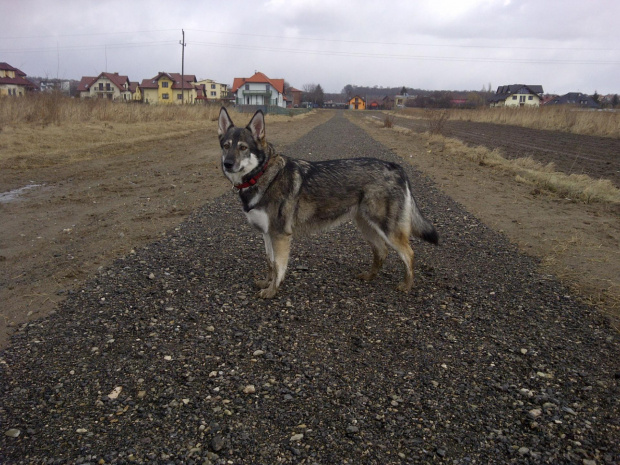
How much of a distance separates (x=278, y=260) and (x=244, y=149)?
4.27 ft

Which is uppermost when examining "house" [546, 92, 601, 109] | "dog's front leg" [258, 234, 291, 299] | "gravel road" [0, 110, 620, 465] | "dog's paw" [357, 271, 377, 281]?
"house" [546, 92, 601, 109]

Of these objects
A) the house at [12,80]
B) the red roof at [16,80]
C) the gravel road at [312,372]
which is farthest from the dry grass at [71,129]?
the red roof at [16,80]

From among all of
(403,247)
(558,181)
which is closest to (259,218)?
(403,247)

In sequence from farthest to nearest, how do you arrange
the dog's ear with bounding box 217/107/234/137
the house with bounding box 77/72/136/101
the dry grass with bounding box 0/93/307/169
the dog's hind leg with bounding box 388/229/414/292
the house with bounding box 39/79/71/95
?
1. the house with bounding box 77/72/136/101
2. the house with bounding box 39/79/71/95
3. the dry grass with bounding box 0/93/307/169
4. the dog's hind leg with bounding box 388/229/414/292
5. the dog's ear with bounding box 217/107/234/137

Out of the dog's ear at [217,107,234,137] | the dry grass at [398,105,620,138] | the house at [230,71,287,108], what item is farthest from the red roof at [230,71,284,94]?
the dog's ear at [217,107,234,137]

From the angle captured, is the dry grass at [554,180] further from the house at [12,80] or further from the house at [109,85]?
the house at [109,85]

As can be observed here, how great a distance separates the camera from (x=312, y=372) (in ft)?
11.6

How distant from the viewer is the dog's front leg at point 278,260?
484 centimetres

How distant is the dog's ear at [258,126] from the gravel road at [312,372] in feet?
5.90

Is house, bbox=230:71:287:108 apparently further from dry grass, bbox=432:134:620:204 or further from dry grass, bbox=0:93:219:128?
dry grass, bbox=432:134:620:204

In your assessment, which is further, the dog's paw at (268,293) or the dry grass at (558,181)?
the dry grass at (558,181)

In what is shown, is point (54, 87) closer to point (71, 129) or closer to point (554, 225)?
point (71, 129)

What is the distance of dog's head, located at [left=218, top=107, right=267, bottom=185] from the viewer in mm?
4586

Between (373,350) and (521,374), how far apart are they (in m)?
1.23
